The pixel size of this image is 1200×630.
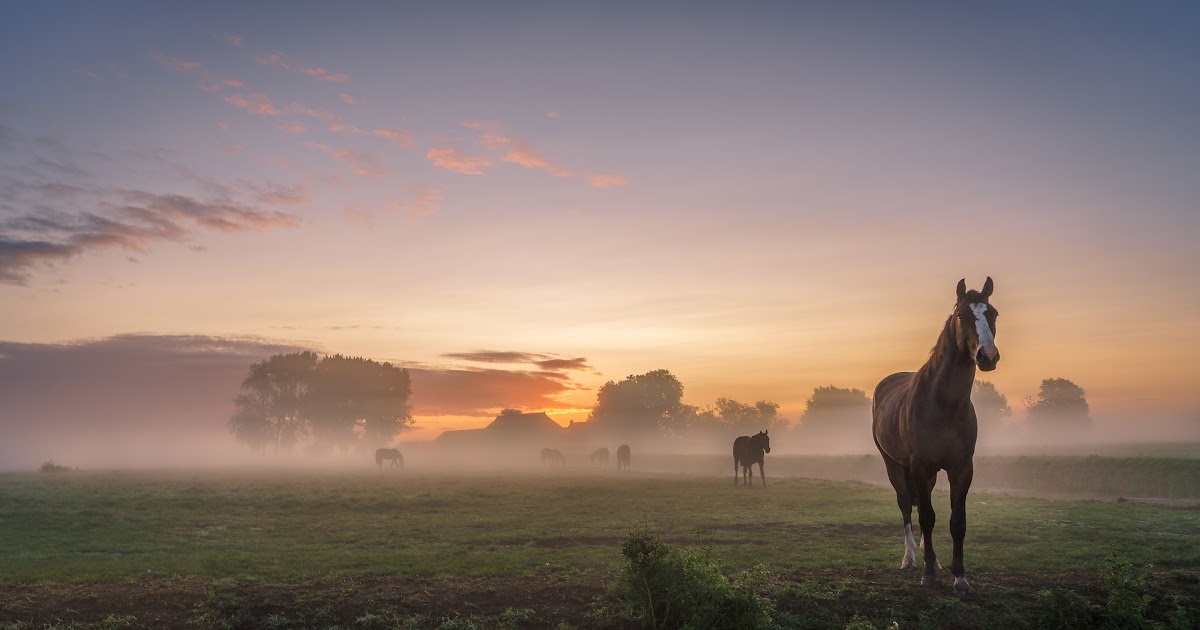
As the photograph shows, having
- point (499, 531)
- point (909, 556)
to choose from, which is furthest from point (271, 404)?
point (909, 556)

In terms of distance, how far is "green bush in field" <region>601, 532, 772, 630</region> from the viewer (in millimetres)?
7469

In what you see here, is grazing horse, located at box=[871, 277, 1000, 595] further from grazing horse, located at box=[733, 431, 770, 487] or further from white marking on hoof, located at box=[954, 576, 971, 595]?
grazing horse, located at box=[733, 431, 770, 487]

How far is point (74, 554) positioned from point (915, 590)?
18.2 meters

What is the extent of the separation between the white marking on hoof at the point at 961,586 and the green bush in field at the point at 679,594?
3027mm

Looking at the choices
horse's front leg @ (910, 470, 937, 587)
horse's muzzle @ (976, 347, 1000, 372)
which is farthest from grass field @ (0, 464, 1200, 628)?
horse's muzzle @ (976, 347, 1000, 372)

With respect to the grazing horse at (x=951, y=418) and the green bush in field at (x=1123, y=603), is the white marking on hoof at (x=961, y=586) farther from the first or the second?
the green bush in field at (x=1123, y=603)

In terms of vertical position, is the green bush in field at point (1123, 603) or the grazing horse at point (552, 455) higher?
the green bush in field at point (1123, 603)

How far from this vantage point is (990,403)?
160375 millimetres

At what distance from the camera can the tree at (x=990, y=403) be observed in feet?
519

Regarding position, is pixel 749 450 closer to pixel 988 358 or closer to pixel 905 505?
pixel 905 505

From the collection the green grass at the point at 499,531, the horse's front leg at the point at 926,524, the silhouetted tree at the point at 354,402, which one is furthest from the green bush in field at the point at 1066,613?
the silhouetted tree at the point at 354,402

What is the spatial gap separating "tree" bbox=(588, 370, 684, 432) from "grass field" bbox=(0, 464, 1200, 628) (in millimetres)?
103586

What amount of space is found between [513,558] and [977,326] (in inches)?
386

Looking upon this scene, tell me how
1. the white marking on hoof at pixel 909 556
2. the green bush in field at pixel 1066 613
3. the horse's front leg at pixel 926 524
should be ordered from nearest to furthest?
1. the green bush in field at pixel 1066 613
2. the horse's front leg at pixel 926 524
3. the white marking on hoof at pixel 909 556
